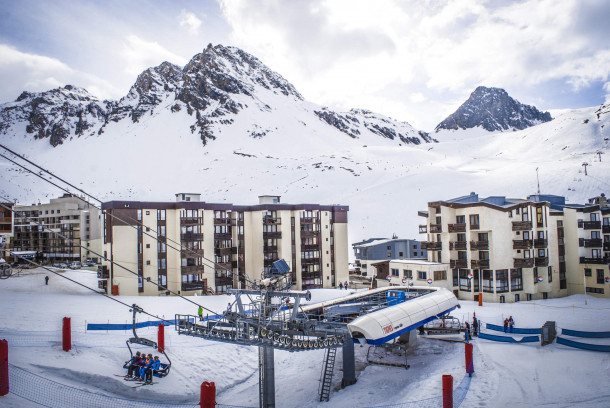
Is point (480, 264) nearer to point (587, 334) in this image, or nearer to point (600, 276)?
point (600, 276)

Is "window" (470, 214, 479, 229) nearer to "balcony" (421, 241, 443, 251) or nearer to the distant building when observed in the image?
the distant building

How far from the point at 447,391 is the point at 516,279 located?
31.3 meters

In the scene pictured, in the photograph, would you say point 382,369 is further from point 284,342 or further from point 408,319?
point 284,342

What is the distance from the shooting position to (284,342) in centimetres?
2030

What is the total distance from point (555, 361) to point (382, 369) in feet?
33.4

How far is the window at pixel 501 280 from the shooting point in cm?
4338

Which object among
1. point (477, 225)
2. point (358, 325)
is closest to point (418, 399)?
point (358, 325)

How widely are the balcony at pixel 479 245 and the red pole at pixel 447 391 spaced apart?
29511 millimetres

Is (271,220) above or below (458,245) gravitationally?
above

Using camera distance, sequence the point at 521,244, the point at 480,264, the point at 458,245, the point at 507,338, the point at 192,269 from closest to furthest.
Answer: the point at 507,338, the point at 480,264, the point at 521,244, the point at 458,245, the point at 192,269

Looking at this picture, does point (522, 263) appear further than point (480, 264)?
No

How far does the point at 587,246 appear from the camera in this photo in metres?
47.6

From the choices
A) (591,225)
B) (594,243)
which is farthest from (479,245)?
(591,225)

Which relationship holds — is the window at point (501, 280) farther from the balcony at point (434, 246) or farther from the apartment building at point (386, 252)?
the apartment building at point (386, 252)
